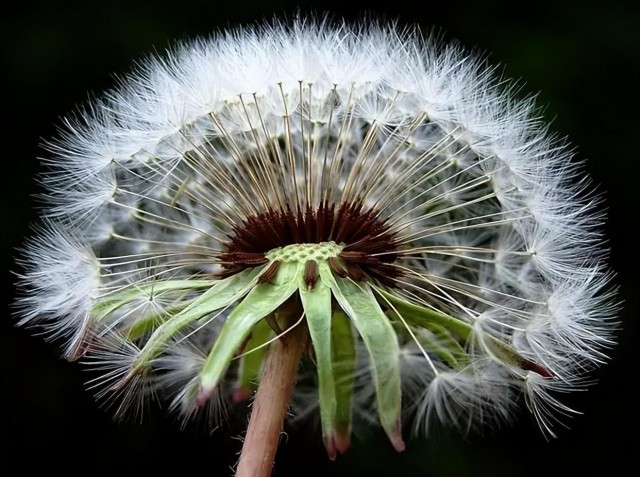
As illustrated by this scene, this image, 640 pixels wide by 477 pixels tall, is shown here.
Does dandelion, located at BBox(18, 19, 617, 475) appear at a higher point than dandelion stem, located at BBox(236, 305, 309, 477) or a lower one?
higher

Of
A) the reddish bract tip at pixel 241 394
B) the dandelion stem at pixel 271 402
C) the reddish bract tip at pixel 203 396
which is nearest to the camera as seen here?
the reddish bract tip at pixel 203 396

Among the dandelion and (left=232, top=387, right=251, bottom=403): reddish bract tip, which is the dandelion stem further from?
(left=232, top=387, right=251, bottom=403): reddish bract tip

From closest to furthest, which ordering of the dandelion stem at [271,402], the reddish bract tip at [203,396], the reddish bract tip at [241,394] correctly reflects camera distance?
the reddish bract tip at [203,396]
the dandelion stem at [271,402]
the reddish bract tip at [241,394]

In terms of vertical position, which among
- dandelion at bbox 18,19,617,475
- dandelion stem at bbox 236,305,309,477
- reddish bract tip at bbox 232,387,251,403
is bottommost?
dandelion stem at bbox 236,305,309,477

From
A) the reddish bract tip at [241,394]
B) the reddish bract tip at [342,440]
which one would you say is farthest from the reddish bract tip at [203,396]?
the reddish bract tip at [241,394]

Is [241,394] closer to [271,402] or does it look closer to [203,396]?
[271,402]

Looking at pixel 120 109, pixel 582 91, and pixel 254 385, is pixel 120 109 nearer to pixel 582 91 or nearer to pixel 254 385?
pixel 254 385

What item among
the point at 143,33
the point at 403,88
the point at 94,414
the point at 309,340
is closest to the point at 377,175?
the point at 403,88

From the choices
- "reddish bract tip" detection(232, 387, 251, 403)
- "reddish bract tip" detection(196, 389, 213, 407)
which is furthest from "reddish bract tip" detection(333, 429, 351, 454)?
"reddish bract tip" detection(232, 387, 251, 403)

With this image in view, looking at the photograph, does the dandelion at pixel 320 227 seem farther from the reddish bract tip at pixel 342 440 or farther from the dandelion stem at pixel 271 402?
the reddish bract tip at pixel 342 440
